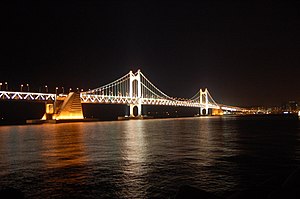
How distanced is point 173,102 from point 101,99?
26.1 m

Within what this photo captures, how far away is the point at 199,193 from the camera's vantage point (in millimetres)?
3881

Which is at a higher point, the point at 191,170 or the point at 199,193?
the point at 199,193

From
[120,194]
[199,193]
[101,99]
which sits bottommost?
[120,194]

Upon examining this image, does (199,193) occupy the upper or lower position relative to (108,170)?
upper

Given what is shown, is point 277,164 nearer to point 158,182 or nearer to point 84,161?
point 158,182

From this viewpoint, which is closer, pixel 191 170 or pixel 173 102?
pixel 191 170

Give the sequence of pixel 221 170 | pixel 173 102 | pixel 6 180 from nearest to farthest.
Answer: pixel 6 180 < pixel 221 170 < pixel 173 102

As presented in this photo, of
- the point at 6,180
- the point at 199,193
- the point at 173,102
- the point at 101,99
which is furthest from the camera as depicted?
the point at 173,102

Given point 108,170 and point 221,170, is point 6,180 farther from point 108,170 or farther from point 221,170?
point 221,170

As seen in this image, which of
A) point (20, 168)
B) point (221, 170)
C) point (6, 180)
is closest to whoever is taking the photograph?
point (6, 180)

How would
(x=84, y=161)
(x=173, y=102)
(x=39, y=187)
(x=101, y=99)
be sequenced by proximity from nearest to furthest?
(x=39, y=187)
(x=84, y=161)
(x=101, y=99)
(x=173, y=102)

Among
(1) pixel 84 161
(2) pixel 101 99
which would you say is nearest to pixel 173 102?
(2) pixel 101 99

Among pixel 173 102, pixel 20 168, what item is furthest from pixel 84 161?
pixel 173 102

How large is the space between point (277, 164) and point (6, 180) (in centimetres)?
835
